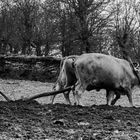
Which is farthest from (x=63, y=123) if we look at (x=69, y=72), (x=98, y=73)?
(x=69, y=72)

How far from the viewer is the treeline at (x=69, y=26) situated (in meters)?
30.2

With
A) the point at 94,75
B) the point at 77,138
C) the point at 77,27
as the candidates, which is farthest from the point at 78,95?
the point at 77,27

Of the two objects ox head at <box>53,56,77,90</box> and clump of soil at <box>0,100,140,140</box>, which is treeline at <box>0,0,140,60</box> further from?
clump of soil at <box>0,100,140,140</box>

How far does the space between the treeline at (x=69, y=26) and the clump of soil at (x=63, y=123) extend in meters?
18.9

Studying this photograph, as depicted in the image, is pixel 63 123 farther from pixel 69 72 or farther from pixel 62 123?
pixel 69 72

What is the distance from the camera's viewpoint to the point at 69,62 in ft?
39.2

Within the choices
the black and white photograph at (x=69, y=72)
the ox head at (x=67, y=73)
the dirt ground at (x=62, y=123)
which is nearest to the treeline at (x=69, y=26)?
the black and white photograph at (x=69, y=72)

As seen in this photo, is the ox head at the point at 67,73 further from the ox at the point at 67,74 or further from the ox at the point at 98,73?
the ox at the point at 98,73

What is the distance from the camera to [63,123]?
5.57 meters

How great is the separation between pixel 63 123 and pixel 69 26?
2601 cm

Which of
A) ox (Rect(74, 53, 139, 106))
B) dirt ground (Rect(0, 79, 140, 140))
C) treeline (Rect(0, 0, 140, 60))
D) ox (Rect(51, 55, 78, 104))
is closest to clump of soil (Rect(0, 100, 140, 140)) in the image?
dirt ground (Rect(0, 79, 140, 140))

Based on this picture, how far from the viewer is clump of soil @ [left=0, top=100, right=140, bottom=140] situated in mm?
4828

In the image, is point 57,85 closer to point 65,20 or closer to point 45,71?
point 45,71

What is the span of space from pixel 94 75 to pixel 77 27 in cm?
2003
